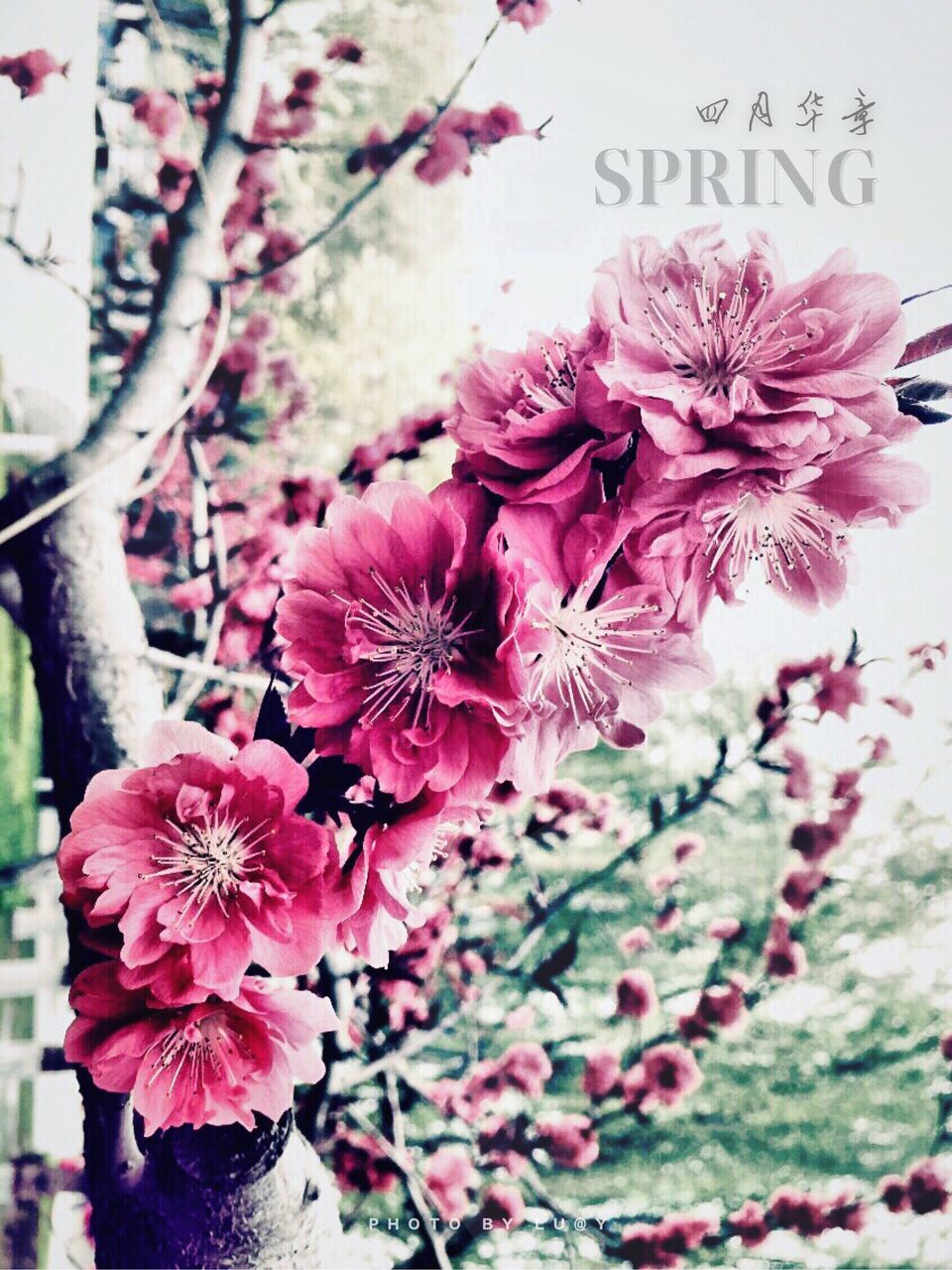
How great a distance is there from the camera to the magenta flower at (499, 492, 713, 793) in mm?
920

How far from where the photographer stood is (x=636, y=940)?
112 cm

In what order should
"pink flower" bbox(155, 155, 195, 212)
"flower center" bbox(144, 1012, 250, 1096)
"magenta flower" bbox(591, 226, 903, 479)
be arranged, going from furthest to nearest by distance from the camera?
"pink flower" bbox(155, 155, 195, 212) → "flower center" bbox(144, 1012, 250, 1096) → "magenta flower" bbox(591, 226, 903, 479)

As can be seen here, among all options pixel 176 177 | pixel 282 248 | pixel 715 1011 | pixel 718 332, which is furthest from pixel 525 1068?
pixel 176 177

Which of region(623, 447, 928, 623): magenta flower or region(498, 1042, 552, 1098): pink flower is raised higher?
region(623, 447, 928, 623): magenta flower

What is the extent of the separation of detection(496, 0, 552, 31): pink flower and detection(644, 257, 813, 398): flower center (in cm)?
37

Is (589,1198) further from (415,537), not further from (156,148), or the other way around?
(156,148)

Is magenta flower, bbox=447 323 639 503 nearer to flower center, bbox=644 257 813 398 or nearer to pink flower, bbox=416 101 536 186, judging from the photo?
flower center, bbox=644 257 813 398

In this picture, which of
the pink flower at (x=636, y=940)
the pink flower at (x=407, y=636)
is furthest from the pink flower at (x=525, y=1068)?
the pink flower at (x=407, y=636)

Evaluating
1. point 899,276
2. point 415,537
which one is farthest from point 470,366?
point 899,276

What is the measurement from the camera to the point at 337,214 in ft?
3.67

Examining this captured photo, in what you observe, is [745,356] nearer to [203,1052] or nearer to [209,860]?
[209,860]

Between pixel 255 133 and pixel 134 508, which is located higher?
pixel 255 133

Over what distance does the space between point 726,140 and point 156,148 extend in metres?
0.61

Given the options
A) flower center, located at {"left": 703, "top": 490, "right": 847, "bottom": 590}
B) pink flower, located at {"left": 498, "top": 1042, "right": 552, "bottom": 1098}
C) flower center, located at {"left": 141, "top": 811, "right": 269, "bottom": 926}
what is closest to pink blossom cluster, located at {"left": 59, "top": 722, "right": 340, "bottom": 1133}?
flower center, located at {"left": 141, "top": 811, "right": 269, "bottom": 926}
